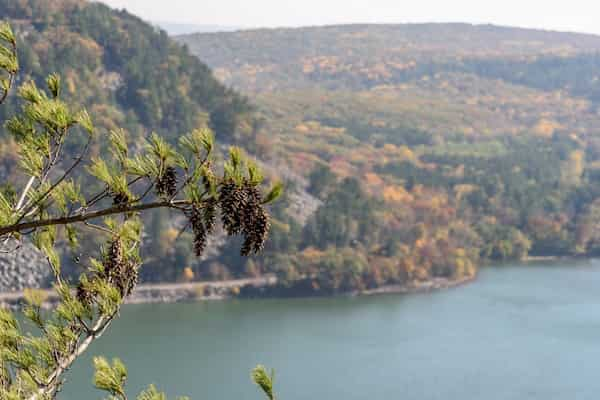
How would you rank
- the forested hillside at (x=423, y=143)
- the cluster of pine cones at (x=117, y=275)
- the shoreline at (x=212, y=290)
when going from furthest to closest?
the forested hillside at (x=423, y=143) < the shoreline at (x=212, y=290) < the cluster of pine cones at (x=117, y=275)

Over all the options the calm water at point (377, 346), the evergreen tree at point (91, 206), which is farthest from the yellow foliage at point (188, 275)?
the evergreen tree at point (91, 206)

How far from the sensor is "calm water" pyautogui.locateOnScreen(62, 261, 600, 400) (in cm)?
2378

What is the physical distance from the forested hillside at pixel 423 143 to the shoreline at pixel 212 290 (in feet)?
2.28

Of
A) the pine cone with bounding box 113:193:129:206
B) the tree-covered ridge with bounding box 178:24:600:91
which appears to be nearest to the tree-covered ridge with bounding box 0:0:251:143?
the pine cone with bounding box 113:193:129:206

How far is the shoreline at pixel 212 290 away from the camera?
38062 mm

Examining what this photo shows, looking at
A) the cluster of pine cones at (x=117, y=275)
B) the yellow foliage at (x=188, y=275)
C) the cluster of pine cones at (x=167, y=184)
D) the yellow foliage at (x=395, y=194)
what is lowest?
the yellow foliage at (x=188, y=275)

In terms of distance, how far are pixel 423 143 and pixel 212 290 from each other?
36287 millimetres

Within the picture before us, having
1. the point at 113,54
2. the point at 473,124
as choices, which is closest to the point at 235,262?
the point at 113,54

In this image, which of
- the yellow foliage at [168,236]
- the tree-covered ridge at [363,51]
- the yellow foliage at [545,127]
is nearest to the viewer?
the yellow foliage at [168,236]

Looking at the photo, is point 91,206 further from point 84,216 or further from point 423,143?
point 423,143

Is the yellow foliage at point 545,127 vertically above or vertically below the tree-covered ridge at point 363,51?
below

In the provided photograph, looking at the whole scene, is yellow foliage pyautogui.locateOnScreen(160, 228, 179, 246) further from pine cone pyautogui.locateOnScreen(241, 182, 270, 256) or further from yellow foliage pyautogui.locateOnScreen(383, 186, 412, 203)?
pine cone pyautogui.locateOnScreen(241, 182, 270, 256)

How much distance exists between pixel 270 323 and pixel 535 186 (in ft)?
100

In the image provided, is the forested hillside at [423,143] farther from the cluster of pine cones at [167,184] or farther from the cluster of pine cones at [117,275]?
the cluster of pine cones at [167,184]
